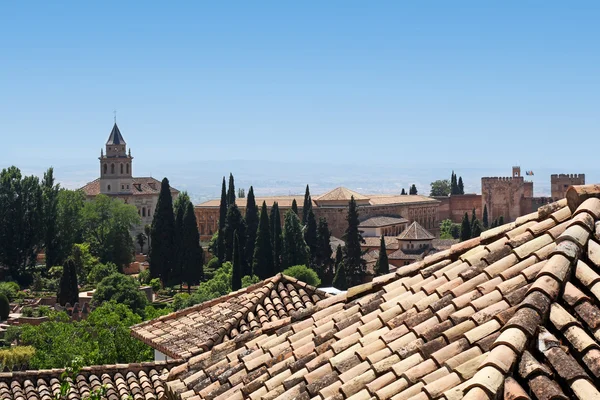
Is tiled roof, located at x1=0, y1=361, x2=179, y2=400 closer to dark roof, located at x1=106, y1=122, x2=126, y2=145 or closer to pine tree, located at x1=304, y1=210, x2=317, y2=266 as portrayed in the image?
pine tree, located at x1=304, y1=210, x2=317, y2=266

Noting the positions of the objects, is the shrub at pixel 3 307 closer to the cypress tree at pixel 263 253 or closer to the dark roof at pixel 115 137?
the cypress tree at pixel 263 253

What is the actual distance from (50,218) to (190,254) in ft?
37.8

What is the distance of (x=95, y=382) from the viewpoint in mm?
10188

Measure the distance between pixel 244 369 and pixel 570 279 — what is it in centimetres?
219

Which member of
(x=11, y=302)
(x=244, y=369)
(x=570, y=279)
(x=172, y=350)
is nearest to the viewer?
(x=570, y=279)

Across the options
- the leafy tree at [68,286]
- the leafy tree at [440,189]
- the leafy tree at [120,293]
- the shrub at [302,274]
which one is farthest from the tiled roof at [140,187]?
the leafy tree at [440,189]

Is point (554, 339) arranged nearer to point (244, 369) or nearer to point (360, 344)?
point (360, 344)

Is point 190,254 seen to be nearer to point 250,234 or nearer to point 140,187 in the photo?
point 250,234

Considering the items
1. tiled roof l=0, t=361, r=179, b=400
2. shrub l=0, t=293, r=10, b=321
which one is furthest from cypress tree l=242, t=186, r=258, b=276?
tiled roof l=0, t=361, r=179, b=400

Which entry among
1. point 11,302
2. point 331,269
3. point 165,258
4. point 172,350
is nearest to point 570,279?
point 172,350

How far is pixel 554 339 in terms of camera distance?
11.4 ft

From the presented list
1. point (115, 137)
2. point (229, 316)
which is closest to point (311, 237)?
point (115, 137)

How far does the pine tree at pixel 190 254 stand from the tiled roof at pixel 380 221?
80.5 ft

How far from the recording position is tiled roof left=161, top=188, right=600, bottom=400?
3404 mm
